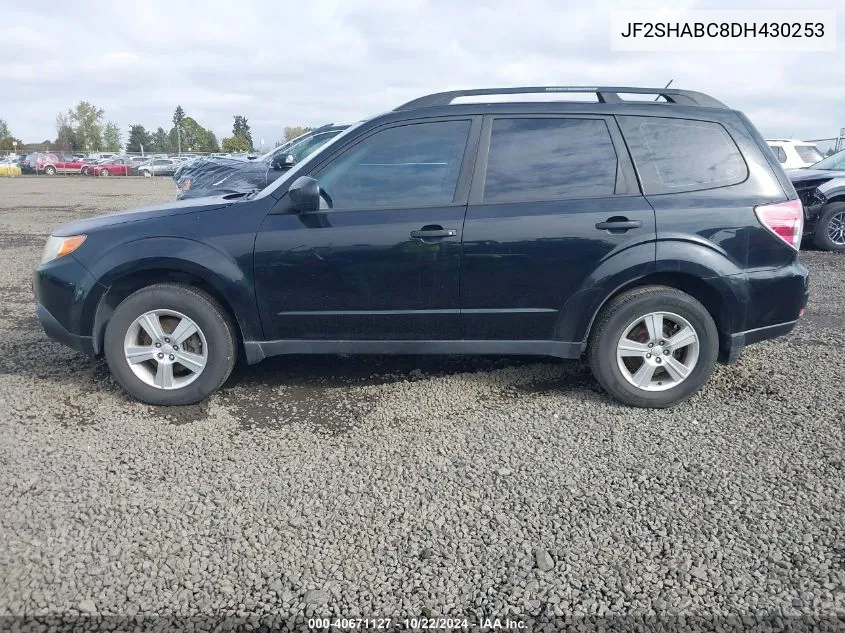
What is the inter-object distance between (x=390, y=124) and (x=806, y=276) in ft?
9.05

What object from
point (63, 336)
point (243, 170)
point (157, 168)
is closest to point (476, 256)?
point (63, 336)

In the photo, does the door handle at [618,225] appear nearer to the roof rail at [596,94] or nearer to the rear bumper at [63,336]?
the roof rail at [596,94]

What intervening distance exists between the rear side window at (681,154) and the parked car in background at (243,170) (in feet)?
20.5

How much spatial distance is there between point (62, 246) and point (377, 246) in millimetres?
1998

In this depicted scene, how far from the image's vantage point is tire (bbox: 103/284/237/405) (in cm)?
400

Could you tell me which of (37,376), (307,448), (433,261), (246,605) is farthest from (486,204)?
(37,376)

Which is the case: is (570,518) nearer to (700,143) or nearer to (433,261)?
(433,261)

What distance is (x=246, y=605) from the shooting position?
2396mm

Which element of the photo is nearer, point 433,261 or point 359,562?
point 359,562

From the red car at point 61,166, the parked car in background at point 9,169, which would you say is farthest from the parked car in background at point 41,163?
the parked car in background at point 9,169

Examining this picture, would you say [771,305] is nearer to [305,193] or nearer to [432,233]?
[432,233]

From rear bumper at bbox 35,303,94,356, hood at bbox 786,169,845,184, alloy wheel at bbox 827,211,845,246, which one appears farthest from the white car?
rear bumper at bbox 35,303,94,356

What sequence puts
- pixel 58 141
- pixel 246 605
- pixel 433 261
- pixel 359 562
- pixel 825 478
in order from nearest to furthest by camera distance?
pixel 246 605 < pixel 359 562 < pixel 825 478 < pixel 433 261 < pixel 58 141

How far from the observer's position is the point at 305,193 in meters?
3.84
